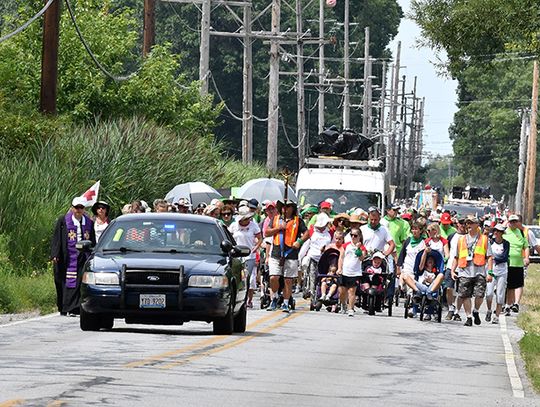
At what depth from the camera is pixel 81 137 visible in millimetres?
37781

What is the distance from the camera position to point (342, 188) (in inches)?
1544

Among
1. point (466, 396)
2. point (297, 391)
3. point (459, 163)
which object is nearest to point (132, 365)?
point (297, 391)

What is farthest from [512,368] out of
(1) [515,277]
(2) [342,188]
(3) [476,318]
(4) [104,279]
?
(2) [342,188]

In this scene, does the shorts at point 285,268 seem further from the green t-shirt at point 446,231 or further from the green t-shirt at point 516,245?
the green t-shirt at point 516,245

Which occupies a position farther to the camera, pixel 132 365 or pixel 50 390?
pixel 132 365

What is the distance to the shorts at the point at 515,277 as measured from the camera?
30922mm

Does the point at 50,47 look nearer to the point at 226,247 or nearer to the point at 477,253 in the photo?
the point at 477,253

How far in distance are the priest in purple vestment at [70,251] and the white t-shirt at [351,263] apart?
16.8 feet

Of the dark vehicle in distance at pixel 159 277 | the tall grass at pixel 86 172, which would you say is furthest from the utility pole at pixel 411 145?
the dark vehicle in distance at pixel 159 277

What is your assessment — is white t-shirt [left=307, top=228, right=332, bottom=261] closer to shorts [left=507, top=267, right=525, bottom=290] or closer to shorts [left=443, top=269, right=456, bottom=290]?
shorts [left=443, top=269, right=456, bottom=290]

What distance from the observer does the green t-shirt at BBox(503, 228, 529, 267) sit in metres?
31.0

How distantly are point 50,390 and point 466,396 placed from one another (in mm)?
3960

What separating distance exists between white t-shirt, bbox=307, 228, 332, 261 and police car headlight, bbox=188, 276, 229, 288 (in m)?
10.5

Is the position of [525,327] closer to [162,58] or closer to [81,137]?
[81,137]
